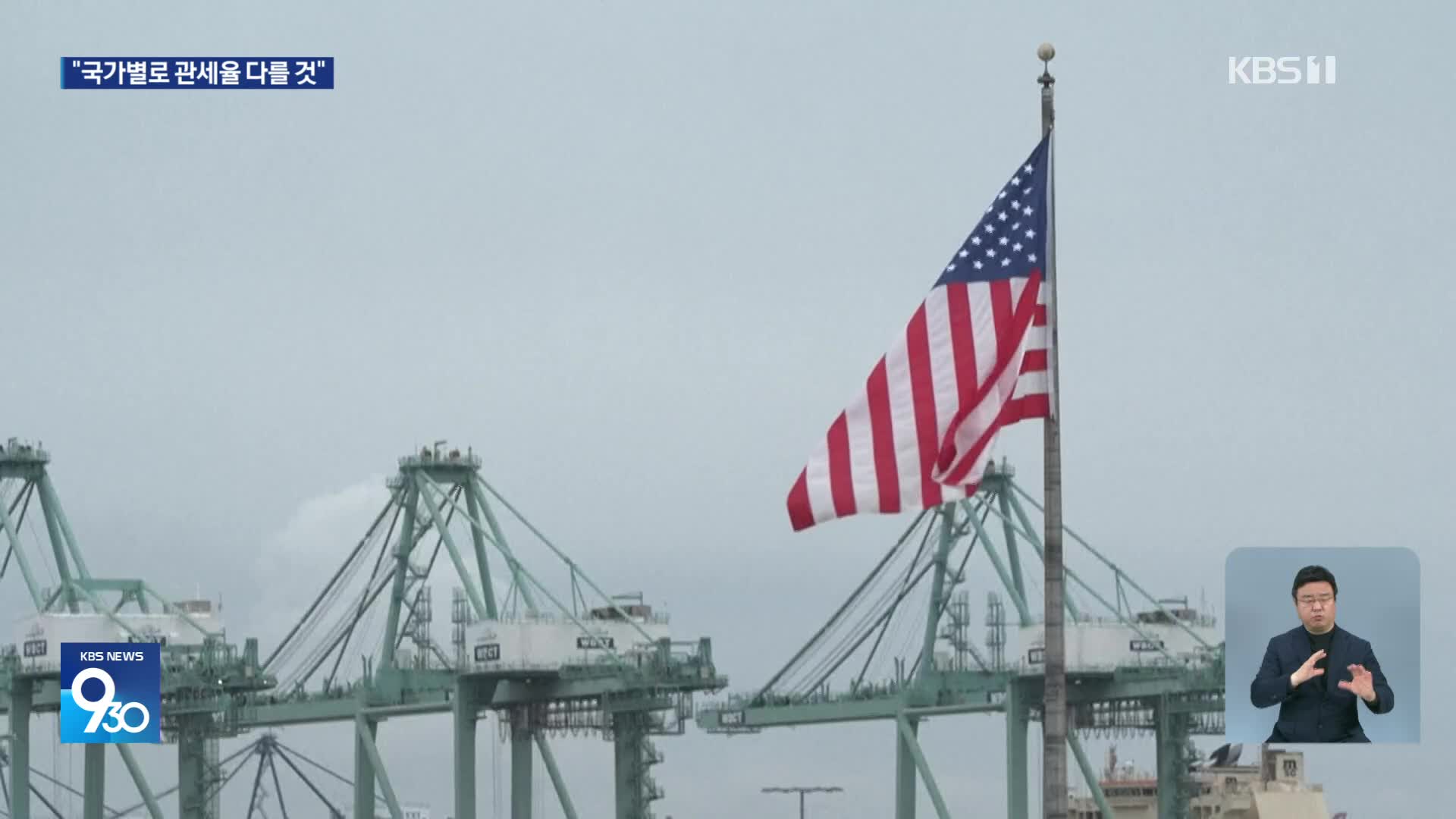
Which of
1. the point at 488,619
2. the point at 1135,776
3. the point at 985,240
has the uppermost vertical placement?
the point at 985,240

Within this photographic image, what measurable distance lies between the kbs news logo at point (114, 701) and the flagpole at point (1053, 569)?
43621 millimetres

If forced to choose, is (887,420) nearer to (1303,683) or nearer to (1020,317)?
(1020,317)

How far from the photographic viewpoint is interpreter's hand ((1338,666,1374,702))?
28.3 m

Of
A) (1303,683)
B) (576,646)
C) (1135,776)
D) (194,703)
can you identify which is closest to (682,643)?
(576,646)

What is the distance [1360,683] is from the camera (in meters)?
28.4

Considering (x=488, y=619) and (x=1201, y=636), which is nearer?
(x=488, y=619)

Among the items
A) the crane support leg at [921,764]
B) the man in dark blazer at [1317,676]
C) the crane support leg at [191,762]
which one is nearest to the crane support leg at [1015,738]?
the crane support leg at [921,764]

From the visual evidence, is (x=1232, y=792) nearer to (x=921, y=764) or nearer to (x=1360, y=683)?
(x=921, y=764)

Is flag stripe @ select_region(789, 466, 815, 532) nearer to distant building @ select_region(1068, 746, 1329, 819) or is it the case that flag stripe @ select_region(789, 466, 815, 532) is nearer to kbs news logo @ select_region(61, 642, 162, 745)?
kbs news logo @ select_region(61, 642, 162, 745)

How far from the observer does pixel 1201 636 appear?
9838 centimetres

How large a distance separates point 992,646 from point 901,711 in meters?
3.81

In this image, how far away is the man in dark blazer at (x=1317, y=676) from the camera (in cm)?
2847

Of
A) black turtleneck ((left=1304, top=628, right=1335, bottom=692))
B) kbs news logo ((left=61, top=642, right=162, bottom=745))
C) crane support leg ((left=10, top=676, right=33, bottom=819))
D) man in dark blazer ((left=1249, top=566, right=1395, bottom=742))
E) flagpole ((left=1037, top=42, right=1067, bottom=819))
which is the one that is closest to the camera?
flagpole ((left=1037, top=42, right=1067, bottom=819))

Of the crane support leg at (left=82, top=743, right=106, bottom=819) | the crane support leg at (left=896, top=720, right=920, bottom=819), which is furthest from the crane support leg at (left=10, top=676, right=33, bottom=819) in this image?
the crane support leg at (left=896, top=720, right=920, bottom=819)
